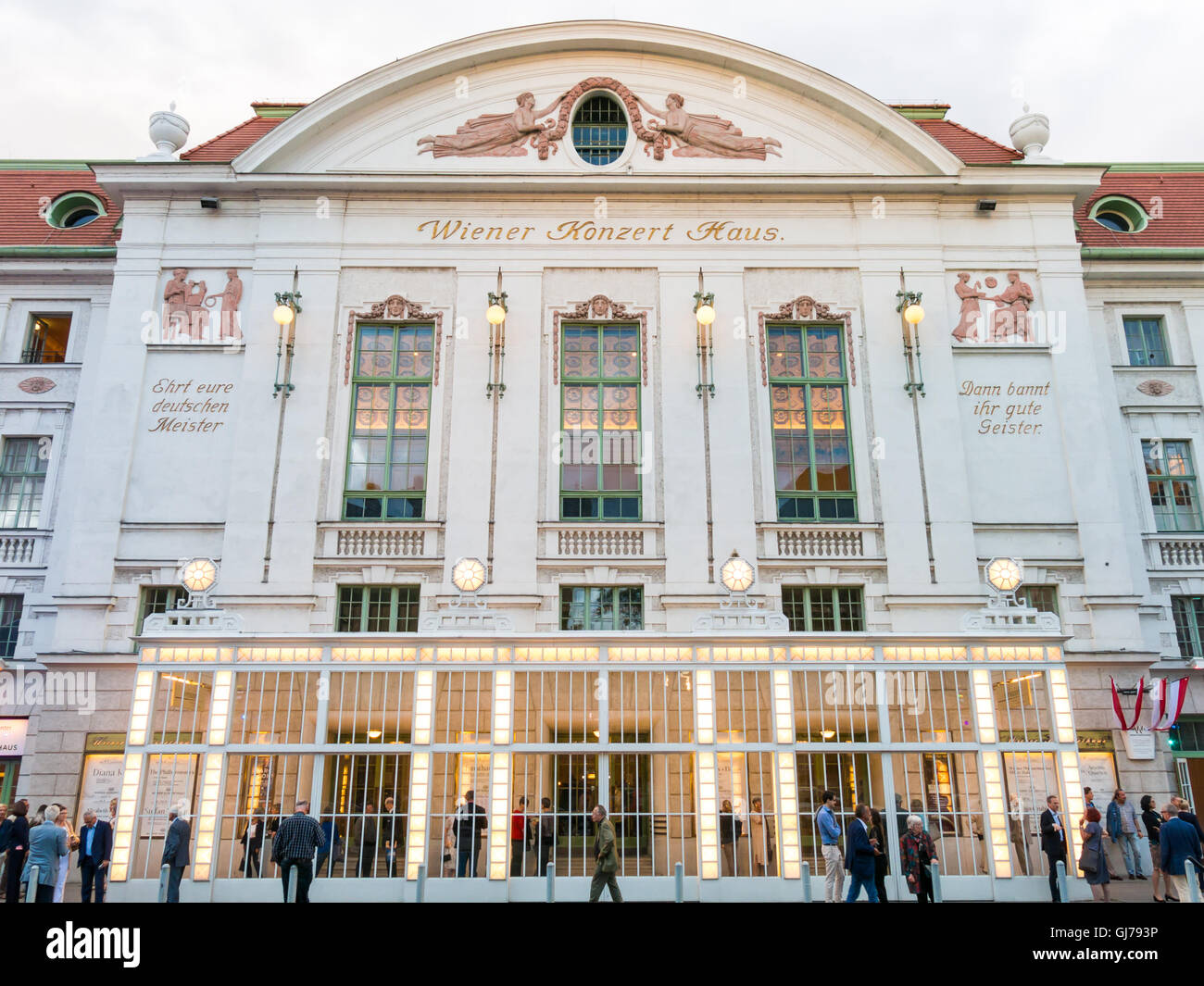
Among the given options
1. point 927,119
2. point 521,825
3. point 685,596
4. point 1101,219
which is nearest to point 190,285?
point 685,596

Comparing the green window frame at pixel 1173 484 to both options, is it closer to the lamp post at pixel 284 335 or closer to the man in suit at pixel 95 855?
the lamp post at pixel 284 335

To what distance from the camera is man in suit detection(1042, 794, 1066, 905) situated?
15.7m

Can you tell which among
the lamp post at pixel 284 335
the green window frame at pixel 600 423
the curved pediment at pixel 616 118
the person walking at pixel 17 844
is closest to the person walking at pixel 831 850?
the green window frame at pixel 600 423

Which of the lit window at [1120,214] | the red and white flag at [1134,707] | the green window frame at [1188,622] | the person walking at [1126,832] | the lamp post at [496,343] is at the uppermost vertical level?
the lit window at [1120,214]

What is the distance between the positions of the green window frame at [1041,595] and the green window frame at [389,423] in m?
15.8

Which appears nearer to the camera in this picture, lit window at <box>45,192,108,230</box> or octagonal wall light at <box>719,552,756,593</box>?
octagonal wall light at <box>719,552,756,593</box>

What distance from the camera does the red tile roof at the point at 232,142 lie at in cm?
2616

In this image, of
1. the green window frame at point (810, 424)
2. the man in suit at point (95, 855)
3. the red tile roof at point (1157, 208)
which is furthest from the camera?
the red tile roof at point (1157, 208)

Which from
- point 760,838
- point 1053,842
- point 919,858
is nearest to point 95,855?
point 760,838

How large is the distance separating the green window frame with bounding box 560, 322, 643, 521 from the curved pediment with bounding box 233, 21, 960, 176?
487 centimetres

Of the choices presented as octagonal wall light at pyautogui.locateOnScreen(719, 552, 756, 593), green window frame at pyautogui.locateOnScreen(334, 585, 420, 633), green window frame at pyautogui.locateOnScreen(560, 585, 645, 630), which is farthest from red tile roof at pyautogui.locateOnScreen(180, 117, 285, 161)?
octagonal wall light at pyautogui.locateOnScreen(719, 552, 756, 593)

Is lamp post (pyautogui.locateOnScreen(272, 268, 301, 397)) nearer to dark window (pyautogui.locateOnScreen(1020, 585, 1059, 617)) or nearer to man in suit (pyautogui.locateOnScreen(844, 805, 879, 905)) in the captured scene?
man in suit (pyautogui.locateOnScreen(844, 805, 879, 905))

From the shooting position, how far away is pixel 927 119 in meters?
28.5

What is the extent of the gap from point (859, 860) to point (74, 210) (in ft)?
94.8
